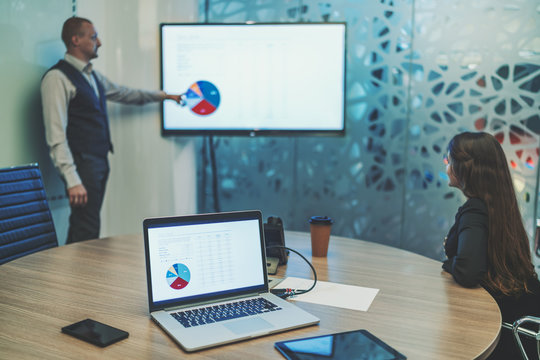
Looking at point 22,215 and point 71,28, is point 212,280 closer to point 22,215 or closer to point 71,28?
point 22,215

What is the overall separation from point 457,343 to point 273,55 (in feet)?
8.61

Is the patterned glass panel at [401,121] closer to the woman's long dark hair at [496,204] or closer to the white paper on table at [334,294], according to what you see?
the woman's long dark hair at [496,204]

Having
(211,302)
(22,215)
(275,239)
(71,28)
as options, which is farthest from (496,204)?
(71,28)

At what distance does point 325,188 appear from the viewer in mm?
3670

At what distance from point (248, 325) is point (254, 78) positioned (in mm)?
2511

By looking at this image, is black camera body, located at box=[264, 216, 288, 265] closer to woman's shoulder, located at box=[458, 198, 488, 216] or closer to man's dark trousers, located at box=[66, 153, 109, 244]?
woman's shoulder, located at box=[458, 198, 488, 216]

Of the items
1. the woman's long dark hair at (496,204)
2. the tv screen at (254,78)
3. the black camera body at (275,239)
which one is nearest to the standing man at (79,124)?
the tv screen at (254,78)

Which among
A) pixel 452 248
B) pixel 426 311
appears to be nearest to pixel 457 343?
pixel 426 311

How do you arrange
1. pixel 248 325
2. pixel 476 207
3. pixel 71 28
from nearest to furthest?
1. pixel 248 325
2. pixel 476 207
3. pixel 71 28

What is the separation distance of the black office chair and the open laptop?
92 cm

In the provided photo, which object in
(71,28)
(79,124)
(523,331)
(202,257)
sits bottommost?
(523,331)

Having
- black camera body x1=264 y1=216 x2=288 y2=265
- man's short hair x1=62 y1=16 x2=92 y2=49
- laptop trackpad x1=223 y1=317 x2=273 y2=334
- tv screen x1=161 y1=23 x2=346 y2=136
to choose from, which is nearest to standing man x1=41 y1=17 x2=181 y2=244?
man's short hair x1=62 y1=16 x2=92 y2=49

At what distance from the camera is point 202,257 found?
3.85ft

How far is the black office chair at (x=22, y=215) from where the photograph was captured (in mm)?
1761
